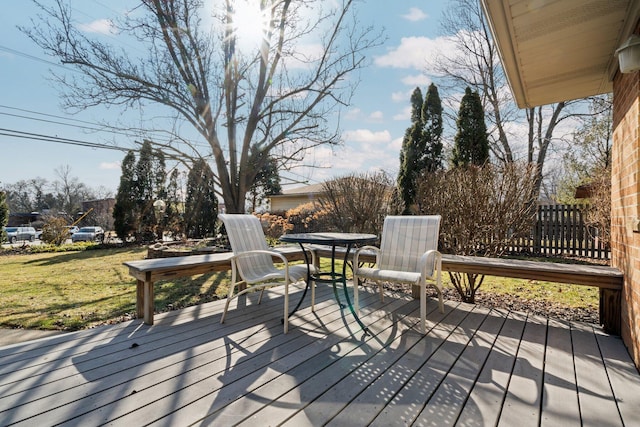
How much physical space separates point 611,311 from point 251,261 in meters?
3.35

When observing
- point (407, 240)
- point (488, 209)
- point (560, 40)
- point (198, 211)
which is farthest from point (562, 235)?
point (198, 211)

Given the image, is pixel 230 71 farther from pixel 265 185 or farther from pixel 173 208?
pixel 265 185

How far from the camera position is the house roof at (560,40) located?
2123 mm

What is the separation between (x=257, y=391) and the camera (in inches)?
72.4

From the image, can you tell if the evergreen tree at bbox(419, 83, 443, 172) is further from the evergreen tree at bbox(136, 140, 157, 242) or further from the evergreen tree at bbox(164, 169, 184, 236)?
the evergreen tree at bbox(136, 140, 157, 242)

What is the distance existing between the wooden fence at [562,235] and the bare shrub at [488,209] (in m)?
4.23

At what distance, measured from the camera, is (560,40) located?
2.55m

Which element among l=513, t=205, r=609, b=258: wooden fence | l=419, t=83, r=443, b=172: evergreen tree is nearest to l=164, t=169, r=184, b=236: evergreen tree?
l=419, t=83, r=443, b=172: evergreen tree

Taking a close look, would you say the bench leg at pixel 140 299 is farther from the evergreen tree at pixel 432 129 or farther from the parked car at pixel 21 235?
the parked car at pixel 21 235

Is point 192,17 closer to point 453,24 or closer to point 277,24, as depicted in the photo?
point 277,24

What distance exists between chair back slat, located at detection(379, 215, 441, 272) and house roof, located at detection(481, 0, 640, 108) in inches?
65.4

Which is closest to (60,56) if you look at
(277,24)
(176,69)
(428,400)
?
(176,69)

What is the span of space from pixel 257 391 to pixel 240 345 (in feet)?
2.45

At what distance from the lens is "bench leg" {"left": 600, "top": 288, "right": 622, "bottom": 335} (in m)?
2.76
